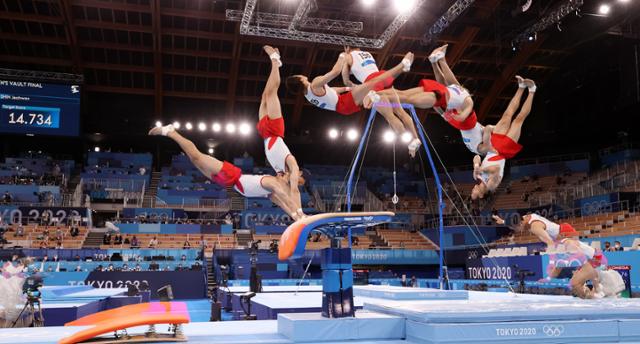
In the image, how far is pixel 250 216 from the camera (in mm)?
27469

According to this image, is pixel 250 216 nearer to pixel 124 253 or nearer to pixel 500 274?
pixel 124 253

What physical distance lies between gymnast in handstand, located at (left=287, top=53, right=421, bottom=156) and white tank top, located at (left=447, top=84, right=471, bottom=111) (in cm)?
54

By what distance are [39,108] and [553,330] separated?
2652cm

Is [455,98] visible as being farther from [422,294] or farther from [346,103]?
[422,294]

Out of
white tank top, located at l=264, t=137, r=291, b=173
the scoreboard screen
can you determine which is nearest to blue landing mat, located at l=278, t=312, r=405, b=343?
white tank top, located at l=264, t=137, r=291, b=173

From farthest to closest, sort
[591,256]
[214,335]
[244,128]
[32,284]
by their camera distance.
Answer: [244,128] < [591,256] < [32,284] < [214,335]

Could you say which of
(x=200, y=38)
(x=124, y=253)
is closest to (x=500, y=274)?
(x=124, y=253)

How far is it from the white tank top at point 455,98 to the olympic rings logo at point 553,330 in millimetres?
2909

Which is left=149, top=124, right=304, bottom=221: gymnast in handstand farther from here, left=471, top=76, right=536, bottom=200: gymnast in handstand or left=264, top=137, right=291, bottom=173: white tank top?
left=471, top=76, right=536, bottom=200: gymnast in handstand

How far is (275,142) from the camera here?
6723 mm

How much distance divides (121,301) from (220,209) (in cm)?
1657

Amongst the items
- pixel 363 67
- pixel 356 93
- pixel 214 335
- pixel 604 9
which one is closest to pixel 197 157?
pixel 356 93

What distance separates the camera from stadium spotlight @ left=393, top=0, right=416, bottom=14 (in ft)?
66.5

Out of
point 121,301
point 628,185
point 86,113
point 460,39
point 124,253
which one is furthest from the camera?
point 86,113
